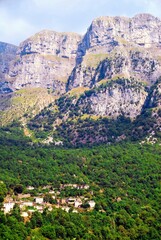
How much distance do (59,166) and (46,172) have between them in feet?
46.1

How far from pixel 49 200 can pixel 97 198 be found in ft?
59.8

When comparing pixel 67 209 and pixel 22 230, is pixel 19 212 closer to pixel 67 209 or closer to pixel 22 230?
pixel 22 230

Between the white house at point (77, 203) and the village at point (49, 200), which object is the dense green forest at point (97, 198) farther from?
the white house at point (77, 203)

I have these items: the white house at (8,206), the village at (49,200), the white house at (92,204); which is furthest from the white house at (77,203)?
the white house at (8,206)

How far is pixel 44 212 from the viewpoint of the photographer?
12019 centimetres

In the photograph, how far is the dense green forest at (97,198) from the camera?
364ft

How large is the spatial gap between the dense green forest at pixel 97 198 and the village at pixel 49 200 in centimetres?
246

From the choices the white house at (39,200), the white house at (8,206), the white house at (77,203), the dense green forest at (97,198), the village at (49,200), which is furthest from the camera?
the white house at (77,203)

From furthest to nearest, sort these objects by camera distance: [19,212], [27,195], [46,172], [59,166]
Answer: [59,166]
[46,172]
[27,195]
[19,212]

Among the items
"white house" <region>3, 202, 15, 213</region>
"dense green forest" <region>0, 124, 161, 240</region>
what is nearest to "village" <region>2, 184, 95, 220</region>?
"white house" <region>3, 202, 15, 213</region>

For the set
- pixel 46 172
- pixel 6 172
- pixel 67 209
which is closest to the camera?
pixel 67 209

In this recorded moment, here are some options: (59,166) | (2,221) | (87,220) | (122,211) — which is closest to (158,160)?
(59,166)

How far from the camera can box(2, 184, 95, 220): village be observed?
126m

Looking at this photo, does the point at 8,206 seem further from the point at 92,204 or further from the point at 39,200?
the point at 92,204
